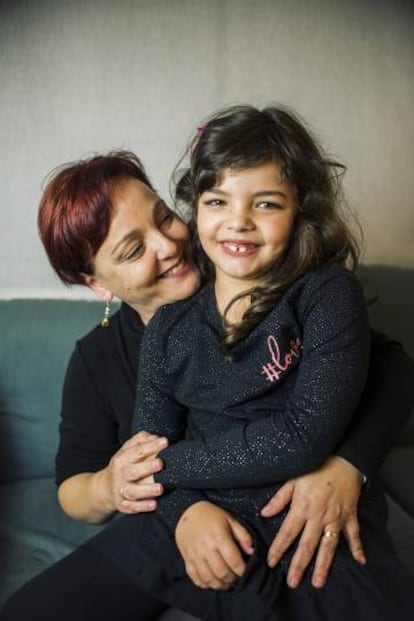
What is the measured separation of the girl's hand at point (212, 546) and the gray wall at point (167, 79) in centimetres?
108

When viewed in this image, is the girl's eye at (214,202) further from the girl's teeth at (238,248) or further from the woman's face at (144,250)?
the woman's face at (144,250)

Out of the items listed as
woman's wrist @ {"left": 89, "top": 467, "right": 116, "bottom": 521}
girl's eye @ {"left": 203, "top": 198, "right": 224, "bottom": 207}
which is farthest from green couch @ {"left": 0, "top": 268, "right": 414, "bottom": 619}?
girl's eye @ {"left": 203, "top": 198, "right": 224, "bottom": 207}

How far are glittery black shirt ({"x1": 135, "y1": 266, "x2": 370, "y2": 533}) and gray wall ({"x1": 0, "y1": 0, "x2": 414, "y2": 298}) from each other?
794mm

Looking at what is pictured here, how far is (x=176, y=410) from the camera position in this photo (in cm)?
A: 121

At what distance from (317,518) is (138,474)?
12.9 inches

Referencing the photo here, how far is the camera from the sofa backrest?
1.71 meters

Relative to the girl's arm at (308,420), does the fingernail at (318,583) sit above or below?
below

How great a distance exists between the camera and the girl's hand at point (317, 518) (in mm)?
992

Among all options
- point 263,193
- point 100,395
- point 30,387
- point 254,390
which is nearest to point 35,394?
point 30,387

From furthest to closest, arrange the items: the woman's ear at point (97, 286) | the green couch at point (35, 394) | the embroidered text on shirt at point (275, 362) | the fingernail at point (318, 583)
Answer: the green couch at point (35, 394) → the woman's ear at point (97, 286) → the embroidered text on shirt at point (275, 362) → the fingernail at point (318, 583)

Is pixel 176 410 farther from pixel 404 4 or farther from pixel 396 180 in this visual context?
pixel 404 4

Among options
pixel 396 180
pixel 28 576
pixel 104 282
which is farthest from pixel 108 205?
pixel 396 180

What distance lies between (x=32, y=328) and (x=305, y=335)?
3.04 ft

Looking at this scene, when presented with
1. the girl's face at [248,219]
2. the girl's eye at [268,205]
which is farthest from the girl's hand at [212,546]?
the girl's eye at [268,205]
